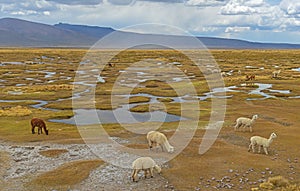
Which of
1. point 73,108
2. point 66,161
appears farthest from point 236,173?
point 73,108

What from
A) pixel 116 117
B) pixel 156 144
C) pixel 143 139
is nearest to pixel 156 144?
pixel 156 144

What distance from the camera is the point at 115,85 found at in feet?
200

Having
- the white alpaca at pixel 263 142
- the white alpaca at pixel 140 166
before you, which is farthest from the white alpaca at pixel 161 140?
the white alpaca at pixel 263 142

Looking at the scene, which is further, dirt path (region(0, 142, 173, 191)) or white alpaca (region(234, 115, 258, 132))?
white alpaca (region(234, 115, 258, 132))

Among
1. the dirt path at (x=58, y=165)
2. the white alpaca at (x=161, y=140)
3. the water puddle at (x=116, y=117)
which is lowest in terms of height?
the dirt path at (x=58, y=165)

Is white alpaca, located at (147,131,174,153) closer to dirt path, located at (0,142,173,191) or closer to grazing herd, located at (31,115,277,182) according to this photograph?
grazing herd, located at (31,115,277,182)

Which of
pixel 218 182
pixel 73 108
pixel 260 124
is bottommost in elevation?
pixel 218 182

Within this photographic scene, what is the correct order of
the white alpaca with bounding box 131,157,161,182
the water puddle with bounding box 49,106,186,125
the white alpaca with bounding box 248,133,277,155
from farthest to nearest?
the water puddle with bounding box 49,106,186,125
the white alpaca with bounding box 248,133,277,155
the white alpaca with bounding box 131,157,161,182

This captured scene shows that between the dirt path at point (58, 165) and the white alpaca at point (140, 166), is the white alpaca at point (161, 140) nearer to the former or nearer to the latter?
the dirt path at point (58, 165)

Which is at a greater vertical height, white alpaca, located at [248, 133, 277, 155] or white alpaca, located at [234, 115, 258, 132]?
white alpaca, located at [234, 115, 258, 132]

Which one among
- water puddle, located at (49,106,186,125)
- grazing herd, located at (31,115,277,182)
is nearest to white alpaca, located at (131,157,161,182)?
grazing herd, located at (31,115,277,182)

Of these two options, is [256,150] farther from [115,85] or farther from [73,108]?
[115,85]

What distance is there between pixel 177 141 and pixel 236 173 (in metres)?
6.47

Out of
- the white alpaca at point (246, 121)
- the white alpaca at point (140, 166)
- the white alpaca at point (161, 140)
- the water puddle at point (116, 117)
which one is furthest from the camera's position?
the water puddle at point (116, 117)
